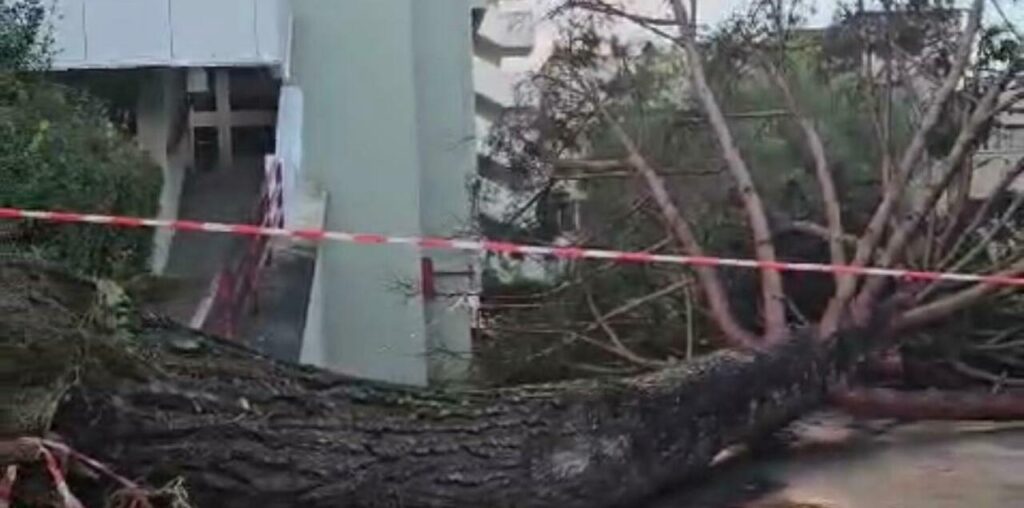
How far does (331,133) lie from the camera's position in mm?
10906

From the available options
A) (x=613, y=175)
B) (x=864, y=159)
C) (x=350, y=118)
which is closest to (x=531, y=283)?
(x=613, y=175)

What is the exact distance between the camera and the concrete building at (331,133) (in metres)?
8.32

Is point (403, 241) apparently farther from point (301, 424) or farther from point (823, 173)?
point (823, 173)

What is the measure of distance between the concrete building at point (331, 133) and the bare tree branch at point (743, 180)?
2115mm

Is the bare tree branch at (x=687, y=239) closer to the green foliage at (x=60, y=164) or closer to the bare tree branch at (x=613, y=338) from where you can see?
the bare tree branch at (x=613, y=338)

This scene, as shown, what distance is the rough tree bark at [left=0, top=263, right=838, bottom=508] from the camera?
3080mm

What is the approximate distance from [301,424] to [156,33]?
17.2ft

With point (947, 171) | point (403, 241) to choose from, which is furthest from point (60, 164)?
point (947, 171)

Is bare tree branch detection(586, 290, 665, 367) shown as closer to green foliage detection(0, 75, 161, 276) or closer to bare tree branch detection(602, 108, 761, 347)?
bare tree branch detection(602, 108, 761, 347)

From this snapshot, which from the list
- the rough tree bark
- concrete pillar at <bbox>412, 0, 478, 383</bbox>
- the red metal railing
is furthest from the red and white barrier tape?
concrete pillar at <bbox>412, 0, 478, 383</bbox>

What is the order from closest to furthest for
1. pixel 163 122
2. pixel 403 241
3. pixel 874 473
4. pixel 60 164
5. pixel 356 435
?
1. pixel 356 435
2. pixel 403 241
3. pixel 60 164
4. pixel 874 473
5. pixel 163 122

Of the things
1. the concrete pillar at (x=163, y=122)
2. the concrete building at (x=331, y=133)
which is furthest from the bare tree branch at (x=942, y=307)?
the concrete pillar at (x=163, y=122)

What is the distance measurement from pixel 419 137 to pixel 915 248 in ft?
14.7

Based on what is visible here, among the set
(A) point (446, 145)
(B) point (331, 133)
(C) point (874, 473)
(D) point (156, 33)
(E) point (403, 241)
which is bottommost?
(C) point (874, 473)
